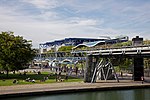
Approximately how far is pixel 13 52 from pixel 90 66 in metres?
19.9

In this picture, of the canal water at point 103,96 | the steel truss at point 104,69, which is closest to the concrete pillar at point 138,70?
the steel truss at point 104,69

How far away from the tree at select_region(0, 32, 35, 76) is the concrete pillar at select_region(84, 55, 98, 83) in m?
17.2

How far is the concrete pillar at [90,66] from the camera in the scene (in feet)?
207

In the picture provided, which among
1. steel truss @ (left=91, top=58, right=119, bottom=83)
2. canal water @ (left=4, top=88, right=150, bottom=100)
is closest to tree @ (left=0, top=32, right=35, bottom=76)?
steel truss @ (left=91, top=58, right=119, bottom=83)

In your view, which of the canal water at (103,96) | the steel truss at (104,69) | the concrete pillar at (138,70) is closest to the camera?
the canal water at (103,96)

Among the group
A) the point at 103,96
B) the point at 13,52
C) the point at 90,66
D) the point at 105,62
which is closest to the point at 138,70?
the point at 105,62

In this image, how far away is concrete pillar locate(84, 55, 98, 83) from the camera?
6319cm

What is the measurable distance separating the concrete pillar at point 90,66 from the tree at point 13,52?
17163 millimetres

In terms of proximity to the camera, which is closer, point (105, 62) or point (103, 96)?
point (103, 96)

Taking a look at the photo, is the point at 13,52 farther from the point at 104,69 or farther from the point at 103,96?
the point at 103,96

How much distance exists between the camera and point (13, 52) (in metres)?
67.7

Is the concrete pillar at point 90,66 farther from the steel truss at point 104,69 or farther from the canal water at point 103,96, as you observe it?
the canal water at point 103,96

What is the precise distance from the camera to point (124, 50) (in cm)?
5606

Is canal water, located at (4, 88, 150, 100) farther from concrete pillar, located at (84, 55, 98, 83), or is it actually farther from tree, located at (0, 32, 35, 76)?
tree, located at (0, 32, 35, 76)
